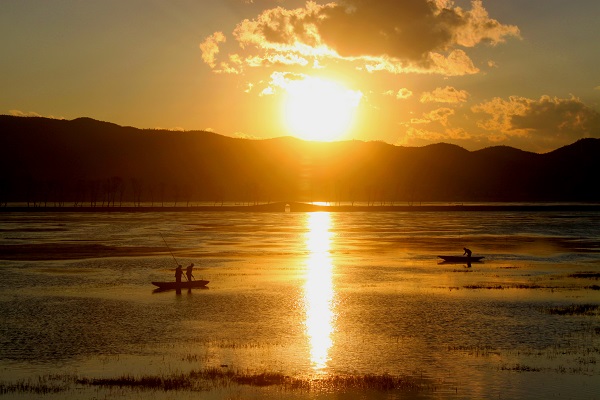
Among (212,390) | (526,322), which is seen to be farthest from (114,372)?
(526,322)

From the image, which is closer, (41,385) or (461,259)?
(41,385)

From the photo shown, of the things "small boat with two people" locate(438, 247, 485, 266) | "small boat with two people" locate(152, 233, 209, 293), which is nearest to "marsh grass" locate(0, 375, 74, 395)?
"small boat with two people" locate(152, 233, 209, 293)

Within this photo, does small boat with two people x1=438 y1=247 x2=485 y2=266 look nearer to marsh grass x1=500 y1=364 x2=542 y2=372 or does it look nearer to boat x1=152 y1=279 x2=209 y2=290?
boat x1=152 y1=279 x2=209 y2=290

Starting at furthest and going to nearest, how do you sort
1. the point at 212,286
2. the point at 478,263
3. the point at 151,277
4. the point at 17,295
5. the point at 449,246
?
the point at 449,246
the point at 478,263
the point at 151,277
the point at 212,286
the point at 17,295

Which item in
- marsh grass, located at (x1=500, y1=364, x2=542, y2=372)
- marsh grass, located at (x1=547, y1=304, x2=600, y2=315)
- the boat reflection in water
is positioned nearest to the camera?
marsh grass, located at (x1=500, y1=364, x2=542, y2=372)

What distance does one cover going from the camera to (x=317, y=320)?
4144 centimetres

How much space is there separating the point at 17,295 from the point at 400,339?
29.1m

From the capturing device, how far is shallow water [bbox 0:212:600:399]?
29359mm

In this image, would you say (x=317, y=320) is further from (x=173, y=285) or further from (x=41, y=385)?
(x=41, y=385)

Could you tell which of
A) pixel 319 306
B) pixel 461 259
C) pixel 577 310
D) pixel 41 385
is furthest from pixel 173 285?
pixel 461 259

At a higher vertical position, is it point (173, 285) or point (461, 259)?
point (461, 259)

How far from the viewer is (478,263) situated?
Result: 7494cm

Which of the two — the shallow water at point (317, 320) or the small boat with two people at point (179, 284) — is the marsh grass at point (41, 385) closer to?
the shallow water at point (317, 320)

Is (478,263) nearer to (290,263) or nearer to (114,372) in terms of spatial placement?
(290,263)
